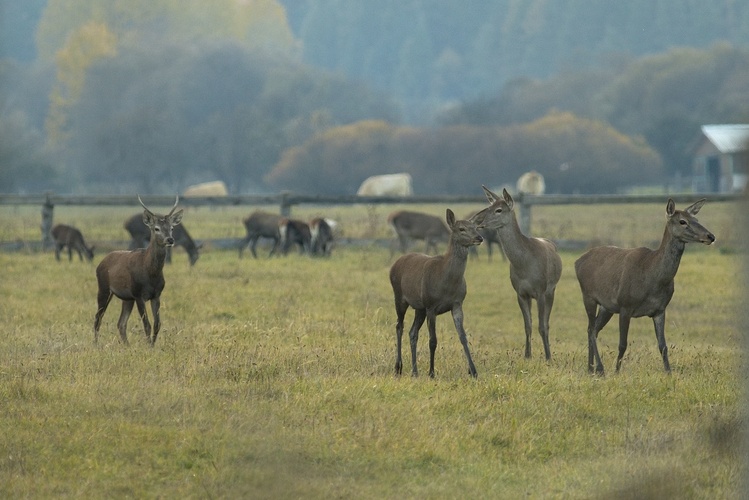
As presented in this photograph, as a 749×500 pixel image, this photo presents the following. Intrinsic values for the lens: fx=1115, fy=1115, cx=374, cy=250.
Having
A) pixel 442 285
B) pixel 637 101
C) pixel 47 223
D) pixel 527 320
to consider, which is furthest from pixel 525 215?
pixel 637 101

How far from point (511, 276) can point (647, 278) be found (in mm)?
2498

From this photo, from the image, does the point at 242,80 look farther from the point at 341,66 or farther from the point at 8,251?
the point at 8,251

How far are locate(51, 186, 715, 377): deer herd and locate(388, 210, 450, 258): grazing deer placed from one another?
1249 centimetres

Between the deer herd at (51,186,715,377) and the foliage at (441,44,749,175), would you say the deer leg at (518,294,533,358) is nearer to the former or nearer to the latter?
the deer herd at (51,186,715,377)

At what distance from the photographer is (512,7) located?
292ft

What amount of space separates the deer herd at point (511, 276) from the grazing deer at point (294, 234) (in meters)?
12.0

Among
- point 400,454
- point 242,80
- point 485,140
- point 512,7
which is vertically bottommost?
point 400,454

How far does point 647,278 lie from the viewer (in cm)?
1006

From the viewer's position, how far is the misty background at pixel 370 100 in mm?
59750

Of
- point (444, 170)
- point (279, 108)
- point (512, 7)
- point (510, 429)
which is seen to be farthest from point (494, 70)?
point (510, 429)

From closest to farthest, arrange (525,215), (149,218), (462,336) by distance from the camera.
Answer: (462,336), (149,218), (525,215)

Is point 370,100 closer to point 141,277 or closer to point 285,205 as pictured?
point 285,205

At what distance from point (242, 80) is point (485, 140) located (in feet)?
73.2

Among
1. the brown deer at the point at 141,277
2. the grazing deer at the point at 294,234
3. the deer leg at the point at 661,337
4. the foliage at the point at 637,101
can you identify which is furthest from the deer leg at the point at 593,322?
the foliage at the point at 637,101
